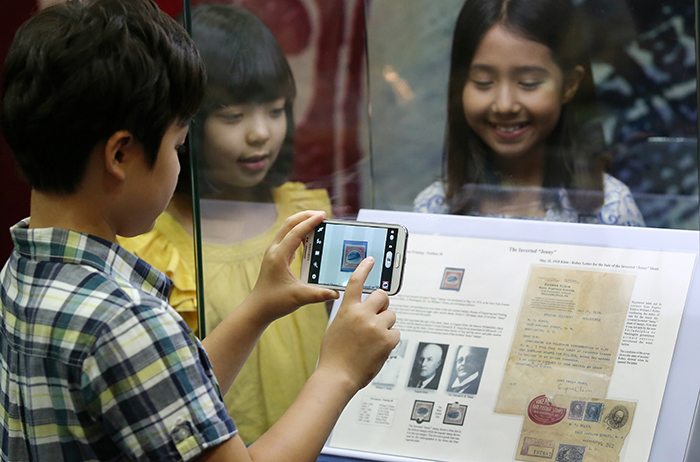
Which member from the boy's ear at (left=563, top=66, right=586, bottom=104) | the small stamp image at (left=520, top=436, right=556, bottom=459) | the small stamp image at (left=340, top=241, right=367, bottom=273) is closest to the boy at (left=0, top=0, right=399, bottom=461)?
the small stamp image at (left=340, top=241, right=367, bottom=273)

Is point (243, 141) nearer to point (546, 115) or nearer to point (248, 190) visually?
point (248, 190)

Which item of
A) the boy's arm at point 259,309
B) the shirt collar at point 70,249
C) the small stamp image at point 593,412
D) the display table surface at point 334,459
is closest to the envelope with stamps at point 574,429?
the small stamp image at point 593,412

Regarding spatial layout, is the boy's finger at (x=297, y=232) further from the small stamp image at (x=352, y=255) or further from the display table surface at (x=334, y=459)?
the display table surface at (x=334, y=459)

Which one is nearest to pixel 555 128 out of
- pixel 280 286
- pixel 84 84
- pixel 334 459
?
pixel 280 286

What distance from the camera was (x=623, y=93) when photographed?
3.21 feet

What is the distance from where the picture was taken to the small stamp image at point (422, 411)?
920mm

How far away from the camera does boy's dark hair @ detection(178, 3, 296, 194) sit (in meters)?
1.14

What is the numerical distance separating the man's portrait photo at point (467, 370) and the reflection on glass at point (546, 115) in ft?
0.84

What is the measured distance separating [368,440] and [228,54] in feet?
2.29

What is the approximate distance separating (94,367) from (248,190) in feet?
2.20

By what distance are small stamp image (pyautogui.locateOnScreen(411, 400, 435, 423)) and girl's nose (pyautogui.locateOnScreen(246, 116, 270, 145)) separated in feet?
1.79

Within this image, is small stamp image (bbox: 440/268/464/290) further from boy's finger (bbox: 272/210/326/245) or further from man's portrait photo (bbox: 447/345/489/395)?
boy's finger (bbox: 272/210/326/245)

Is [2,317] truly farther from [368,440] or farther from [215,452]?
[368,440]

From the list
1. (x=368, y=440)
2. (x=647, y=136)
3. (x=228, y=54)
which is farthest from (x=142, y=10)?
(x=647, y=136)
